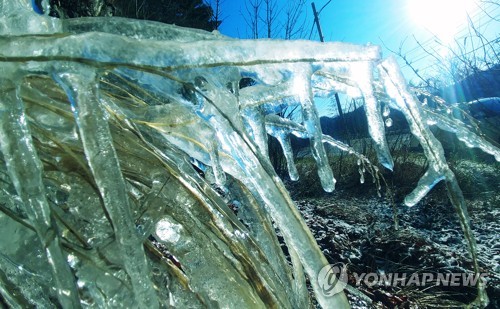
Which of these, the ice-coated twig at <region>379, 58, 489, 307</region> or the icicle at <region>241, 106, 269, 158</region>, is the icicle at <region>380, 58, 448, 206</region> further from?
the icicle at <region>241, 106, 269, 158</region>

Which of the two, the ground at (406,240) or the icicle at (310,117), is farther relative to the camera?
the ground at (406,240)

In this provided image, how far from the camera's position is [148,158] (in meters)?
0.95

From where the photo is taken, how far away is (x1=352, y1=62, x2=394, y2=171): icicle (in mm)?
802

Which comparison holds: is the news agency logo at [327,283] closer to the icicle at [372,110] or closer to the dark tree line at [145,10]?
the icicle at [372,110]

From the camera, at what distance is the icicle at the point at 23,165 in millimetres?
552

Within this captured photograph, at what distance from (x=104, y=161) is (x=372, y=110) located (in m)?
0.67

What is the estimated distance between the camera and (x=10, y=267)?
29.8 inches

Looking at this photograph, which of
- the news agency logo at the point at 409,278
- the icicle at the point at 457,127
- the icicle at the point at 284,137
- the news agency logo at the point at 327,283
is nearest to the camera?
the news agency logo at the point at 327,283

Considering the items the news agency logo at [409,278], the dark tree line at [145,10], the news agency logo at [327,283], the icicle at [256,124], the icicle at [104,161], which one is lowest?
the news agency logo at [409,278]

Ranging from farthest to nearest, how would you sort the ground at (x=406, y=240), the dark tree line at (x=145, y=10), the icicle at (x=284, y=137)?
the dark tree line at (x=145, y=10)
the ground at (x=406, y=240)
the icicle at (x=284, y=137)

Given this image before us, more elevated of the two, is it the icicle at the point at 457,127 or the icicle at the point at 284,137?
the icicle at the point at 284,137

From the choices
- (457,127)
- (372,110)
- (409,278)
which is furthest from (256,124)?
(409,278)

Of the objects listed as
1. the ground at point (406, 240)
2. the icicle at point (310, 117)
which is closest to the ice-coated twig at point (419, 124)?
the icicle at point (310, 117)

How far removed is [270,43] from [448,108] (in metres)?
0.98
